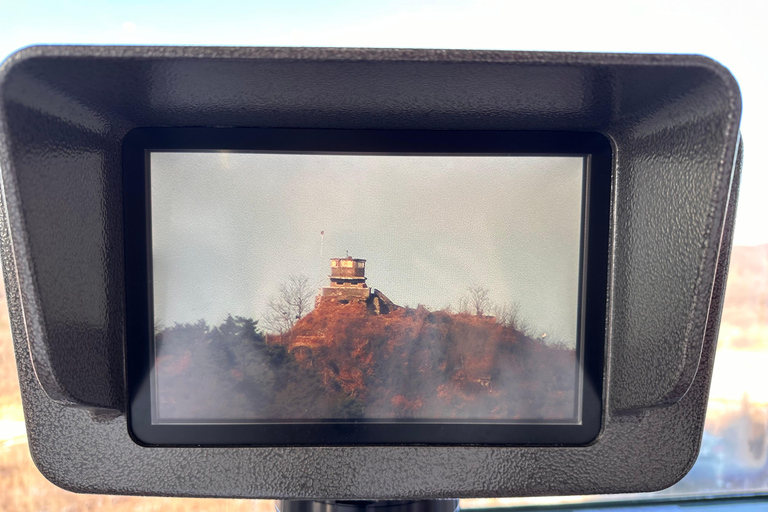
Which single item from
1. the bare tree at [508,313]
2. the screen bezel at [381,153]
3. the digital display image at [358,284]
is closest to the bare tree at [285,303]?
the digital display image at [358,284]

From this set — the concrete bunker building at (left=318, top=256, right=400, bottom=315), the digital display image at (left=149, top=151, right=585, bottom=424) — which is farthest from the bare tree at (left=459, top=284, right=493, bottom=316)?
the concrete bunker building at (left=318, top=256, right=400, bottom=315)

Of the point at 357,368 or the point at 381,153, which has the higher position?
the point at 381,153

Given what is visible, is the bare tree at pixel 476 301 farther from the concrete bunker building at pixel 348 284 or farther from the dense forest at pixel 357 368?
the concrete bunker building at pixel 348 284

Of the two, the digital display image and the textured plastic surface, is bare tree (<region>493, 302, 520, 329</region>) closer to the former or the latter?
the digital display image

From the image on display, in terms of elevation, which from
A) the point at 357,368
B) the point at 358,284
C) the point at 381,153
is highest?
the point at 381,153

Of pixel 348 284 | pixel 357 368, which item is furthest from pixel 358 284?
pixel 357 368

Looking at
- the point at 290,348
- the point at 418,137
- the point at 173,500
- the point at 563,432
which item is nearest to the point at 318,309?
the point at 290,348

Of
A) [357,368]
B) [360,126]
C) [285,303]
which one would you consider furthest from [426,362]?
[360,126]

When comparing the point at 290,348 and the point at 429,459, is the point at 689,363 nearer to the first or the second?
the point at 429,459

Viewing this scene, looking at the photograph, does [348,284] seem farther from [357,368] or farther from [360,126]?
[360,126]
